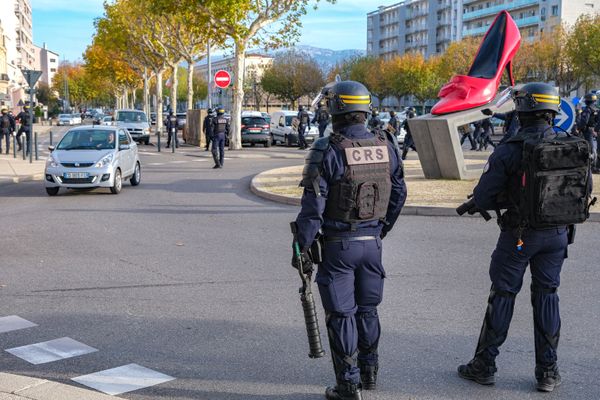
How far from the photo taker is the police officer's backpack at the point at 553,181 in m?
4.28

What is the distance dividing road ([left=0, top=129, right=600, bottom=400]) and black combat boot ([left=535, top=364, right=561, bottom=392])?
3.1 inches

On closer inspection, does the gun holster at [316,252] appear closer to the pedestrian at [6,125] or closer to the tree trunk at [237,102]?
the pedestrian at [6,125]

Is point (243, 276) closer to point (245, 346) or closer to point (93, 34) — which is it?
point (245, 346)

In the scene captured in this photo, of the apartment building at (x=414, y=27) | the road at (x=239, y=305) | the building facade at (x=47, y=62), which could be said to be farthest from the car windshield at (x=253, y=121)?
the building facade at (x=47, y=62)

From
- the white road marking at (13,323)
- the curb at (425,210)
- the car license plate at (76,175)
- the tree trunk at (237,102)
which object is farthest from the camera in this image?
the tree trunk at (237,102)

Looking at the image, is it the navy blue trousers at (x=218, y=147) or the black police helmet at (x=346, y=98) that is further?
the navy blue trousers at (x=218, y=147)

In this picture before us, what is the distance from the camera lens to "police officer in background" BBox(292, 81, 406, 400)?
414 cm

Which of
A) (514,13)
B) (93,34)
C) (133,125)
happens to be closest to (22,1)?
(93,34)

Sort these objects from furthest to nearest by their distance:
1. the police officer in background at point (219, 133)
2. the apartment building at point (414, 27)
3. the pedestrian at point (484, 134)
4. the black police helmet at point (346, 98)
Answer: the apartment building at point (414, 27) < the pedestrian at point (484, 134) < the police officer in background at point (219, 133) < the black police helmet at point (346, 98)

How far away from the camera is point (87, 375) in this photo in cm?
485

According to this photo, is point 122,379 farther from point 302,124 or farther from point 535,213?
point 302,124

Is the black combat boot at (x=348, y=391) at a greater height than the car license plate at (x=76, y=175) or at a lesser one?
lesser

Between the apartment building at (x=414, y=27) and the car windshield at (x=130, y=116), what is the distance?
292ft

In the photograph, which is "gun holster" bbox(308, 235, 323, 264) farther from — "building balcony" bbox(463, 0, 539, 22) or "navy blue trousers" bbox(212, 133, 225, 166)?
"building balcony" bbox(463, 0, 539, 22)
